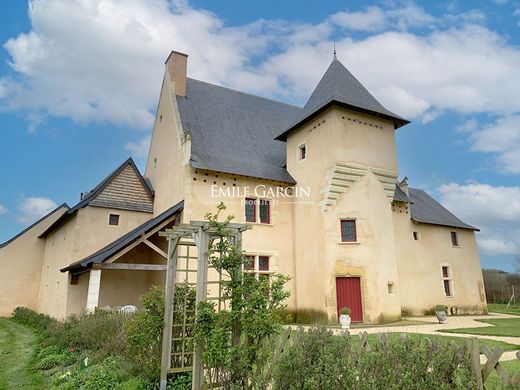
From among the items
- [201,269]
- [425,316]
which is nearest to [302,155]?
[425,316]

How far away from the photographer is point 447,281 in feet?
60.7

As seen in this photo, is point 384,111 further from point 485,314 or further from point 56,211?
point 56,211

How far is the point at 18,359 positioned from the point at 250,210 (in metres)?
8.50

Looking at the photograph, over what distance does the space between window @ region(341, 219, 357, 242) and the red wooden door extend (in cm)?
142

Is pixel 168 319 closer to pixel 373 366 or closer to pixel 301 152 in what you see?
pixel 373 366

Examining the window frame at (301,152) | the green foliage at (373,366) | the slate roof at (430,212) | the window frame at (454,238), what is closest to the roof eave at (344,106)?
the window frame at (301,152)

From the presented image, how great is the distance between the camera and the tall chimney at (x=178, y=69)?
17.1m

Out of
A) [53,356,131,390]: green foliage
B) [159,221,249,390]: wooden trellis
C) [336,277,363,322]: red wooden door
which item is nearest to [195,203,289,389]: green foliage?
[159,221,249,390]: wooden trellis

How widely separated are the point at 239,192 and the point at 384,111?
660cm

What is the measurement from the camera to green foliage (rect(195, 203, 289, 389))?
458 cm

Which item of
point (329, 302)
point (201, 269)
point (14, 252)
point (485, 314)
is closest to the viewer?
point (201, 269)

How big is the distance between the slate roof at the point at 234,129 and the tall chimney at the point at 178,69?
46 centimetres

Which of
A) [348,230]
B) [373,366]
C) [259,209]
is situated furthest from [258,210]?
[373,366]

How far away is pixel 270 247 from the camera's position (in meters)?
14.5
